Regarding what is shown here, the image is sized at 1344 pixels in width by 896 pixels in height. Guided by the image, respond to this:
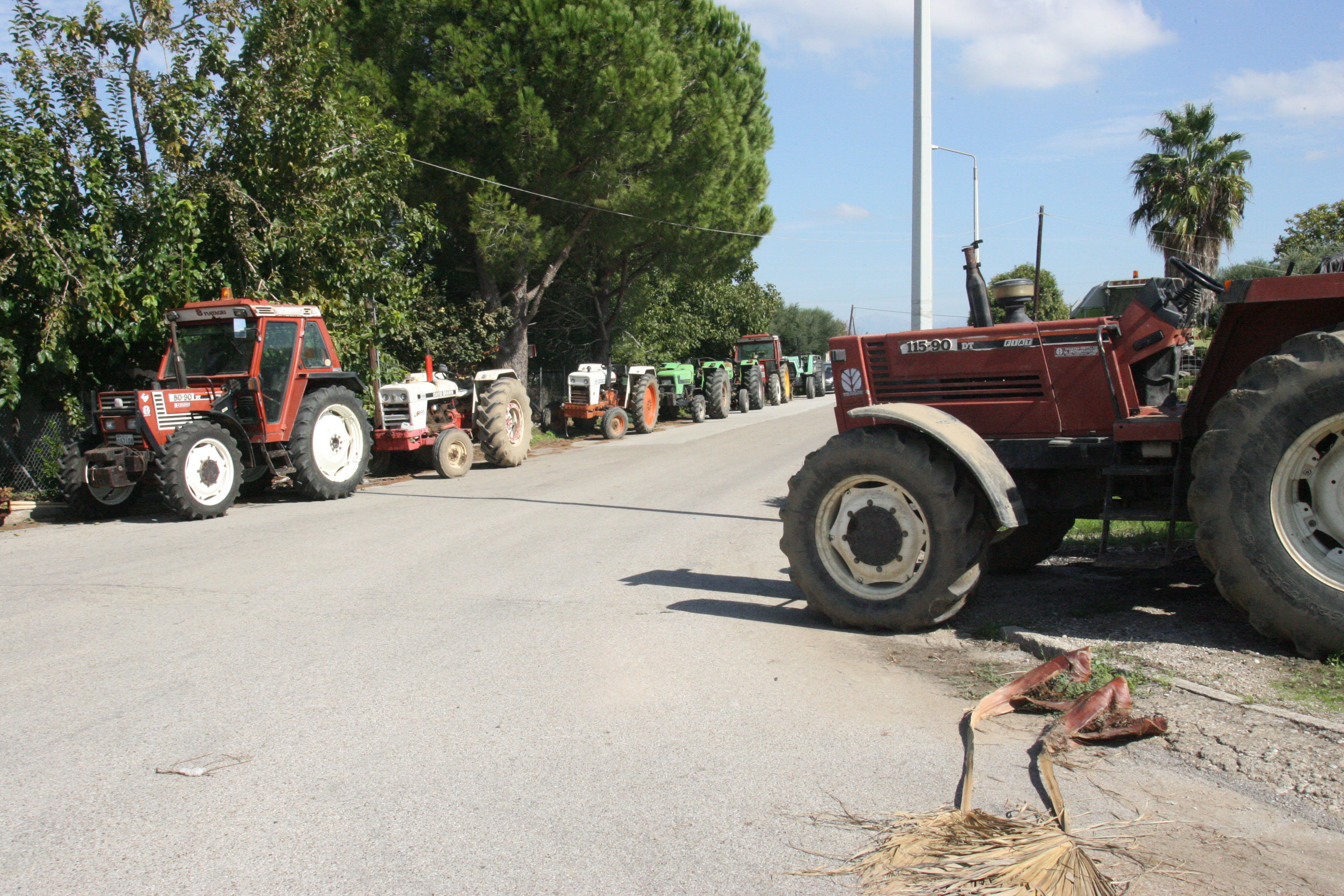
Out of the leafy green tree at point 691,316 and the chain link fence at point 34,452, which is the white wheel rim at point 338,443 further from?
the leafy green tree at point 691,316

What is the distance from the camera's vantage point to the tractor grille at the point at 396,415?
15.7 metres

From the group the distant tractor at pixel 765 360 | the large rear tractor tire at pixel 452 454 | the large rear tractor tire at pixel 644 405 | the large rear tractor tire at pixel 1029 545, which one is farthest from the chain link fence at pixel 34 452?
the distant tractor at pixel 765 360

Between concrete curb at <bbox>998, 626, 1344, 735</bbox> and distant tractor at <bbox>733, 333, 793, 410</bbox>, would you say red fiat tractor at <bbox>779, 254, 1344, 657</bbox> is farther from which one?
distant tractor at <bbox>733, 333, 793, 410</bbox>

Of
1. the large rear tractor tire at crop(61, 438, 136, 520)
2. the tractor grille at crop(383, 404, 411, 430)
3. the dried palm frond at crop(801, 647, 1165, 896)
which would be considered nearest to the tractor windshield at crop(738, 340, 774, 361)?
the tractor grille at crop(383, 404, 411, 430)

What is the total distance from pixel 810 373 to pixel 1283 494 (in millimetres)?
41728

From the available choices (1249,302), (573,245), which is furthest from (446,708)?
(573,245)

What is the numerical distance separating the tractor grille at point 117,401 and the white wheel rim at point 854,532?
359 inches

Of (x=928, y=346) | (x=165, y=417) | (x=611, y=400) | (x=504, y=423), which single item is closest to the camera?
(x=928, y=346)

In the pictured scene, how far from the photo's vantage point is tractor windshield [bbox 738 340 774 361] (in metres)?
37.1

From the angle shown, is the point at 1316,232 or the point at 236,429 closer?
the point at 236,429

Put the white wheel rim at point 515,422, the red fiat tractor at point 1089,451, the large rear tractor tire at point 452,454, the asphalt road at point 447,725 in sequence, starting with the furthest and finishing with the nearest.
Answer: the white wheel rim at point 515,422 < the large rear tractor tire at point 452,454 < the red fiat tractor at point 1089,451 < the asphalt road at point 447,725

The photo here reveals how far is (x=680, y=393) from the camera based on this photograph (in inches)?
1169

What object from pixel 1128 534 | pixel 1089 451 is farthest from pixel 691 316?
pixel 1089 451

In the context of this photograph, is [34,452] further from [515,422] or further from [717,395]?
[717,395]
